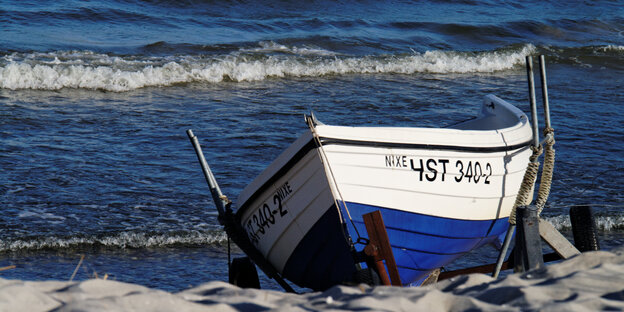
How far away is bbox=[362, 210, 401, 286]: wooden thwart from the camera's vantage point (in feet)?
16.1

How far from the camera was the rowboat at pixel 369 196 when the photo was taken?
4.93m

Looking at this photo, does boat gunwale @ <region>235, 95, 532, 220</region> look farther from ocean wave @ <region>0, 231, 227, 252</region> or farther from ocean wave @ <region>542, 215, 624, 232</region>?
ocean wave @ <region>542, 215, 624, 232</region>

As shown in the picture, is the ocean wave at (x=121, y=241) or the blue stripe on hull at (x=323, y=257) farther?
the ocean wave at (x=121, y=241)

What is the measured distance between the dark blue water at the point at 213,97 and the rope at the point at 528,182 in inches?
45.8

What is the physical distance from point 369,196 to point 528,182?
52.0 inches

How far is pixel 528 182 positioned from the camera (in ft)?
18.0

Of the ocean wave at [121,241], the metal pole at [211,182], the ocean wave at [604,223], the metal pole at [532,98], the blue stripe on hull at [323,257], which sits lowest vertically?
the ocean wave at [121,241]

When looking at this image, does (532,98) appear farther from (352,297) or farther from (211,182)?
(211,182)

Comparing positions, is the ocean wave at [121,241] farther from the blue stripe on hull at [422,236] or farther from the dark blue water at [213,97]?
the blue stripe on hull at [422,236]

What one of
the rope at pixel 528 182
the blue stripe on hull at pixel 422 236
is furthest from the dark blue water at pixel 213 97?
the rope at pixel 528 182

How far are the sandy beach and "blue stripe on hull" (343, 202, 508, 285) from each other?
82cm

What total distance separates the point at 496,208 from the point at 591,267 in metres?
1.33

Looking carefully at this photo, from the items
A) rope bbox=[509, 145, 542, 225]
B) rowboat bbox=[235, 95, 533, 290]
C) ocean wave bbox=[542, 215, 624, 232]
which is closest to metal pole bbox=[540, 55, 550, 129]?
rope bbox=[509, 145, 542, 225]

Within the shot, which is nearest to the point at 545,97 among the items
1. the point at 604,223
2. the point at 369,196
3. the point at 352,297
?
the point at 369,196
